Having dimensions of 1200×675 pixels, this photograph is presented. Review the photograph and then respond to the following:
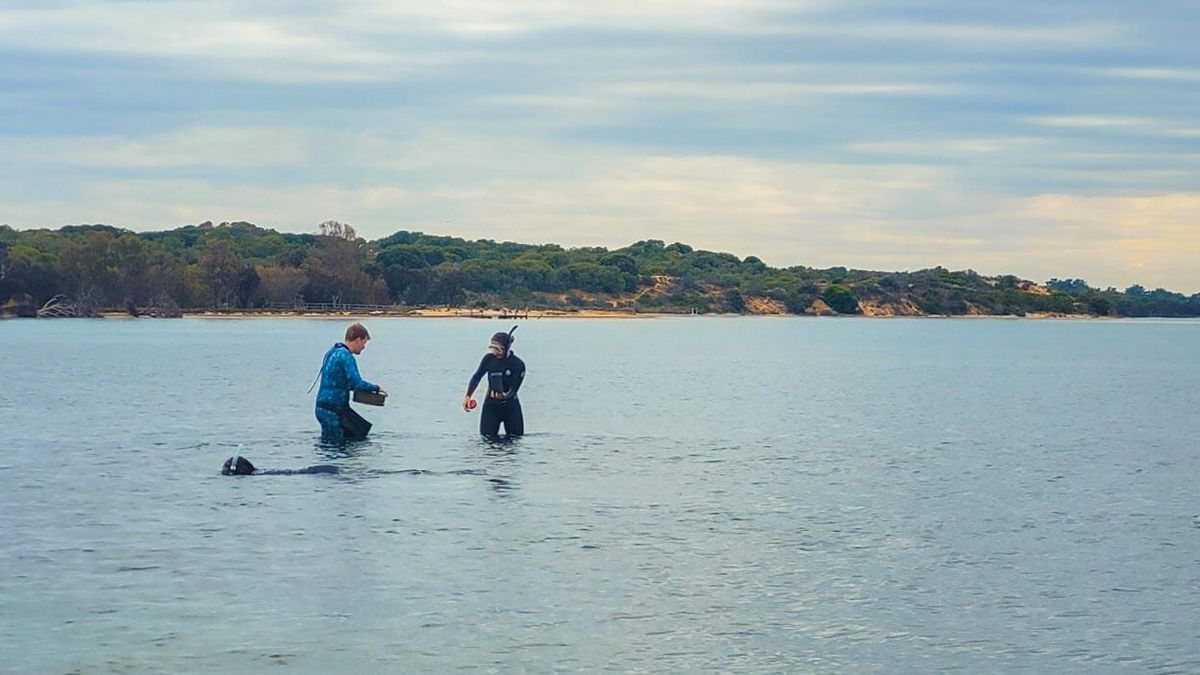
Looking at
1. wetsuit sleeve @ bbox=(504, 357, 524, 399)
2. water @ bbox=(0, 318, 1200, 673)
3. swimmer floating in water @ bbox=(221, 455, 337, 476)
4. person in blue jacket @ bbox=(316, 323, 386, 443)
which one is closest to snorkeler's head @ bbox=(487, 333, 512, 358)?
wetsuit sleeve @ bbox=(504, 357, 524, 399)

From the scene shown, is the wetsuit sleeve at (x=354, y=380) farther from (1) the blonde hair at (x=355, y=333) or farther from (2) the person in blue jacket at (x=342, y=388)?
(1) the blonde hair at (x=355, y=333)

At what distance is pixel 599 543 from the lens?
20.8 metres

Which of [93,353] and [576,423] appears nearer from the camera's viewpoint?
[576,423]

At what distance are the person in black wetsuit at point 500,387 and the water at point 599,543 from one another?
79 cm

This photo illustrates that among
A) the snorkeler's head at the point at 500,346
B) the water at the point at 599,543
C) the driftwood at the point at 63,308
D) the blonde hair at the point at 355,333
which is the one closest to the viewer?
the water at the point at 599,543

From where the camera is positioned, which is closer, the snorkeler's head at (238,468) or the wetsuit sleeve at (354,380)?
the snorkeler's head at (238,468)

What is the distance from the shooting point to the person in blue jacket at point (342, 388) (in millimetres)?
28078

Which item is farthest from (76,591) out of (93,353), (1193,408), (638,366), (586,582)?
(93,353)

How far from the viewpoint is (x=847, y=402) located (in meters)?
53.7

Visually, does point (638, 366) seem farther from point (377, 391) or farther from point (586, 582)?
point (586, 582)

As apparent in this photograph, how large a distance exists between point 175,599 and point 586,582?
4318 millimetres

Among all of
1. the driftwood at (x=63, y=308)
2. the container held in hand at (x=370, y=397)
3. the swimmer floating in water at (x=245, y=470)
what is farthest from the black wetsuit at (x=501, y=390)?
the driftwood at (x=63, y=308)

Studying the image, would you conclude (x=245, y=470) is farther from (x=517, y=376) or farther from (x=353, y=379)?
(x=517, y=376)

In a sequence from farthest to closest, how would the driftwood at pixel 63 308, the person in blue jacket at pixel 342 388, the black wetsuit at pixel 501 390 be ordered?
the driftwood at pixel 63 308 → the black wetsuit at pixel 501 390 → the person in blue jacket at pixel 342 388
